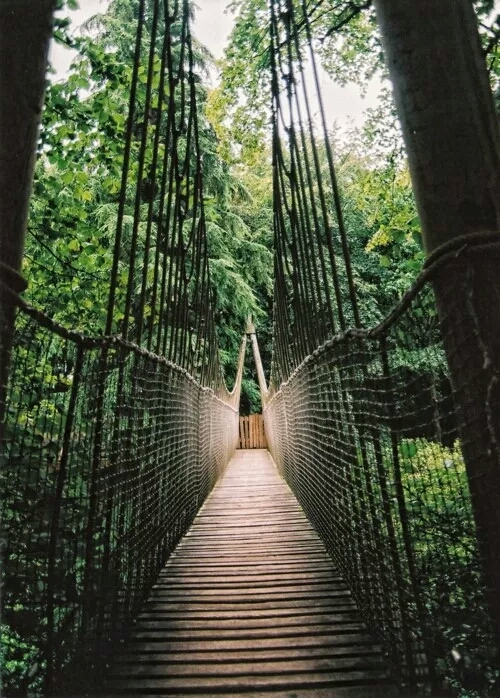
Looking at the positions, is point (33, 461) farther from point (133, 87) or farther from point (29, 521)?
point (133, 87)

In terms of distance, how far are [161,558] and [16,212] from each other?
1.43m

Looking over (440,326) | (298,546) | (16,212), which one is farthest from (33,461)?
(298,546)

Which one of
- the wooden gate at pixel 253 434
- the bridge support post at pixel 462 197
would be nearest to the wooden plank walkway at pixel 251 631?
the bridge support post at pixel 462 197

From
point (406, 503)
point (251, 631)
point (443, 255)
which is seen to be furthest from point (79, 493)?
point (443, 255)

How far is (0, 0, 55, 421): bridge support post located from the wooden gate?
34.8 feet

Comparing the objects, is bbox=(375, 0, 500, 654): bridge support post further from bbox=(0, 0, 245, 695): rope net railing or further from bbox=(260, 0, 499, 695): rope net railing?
bbox=(0, 0, 245, 695): rope net railing

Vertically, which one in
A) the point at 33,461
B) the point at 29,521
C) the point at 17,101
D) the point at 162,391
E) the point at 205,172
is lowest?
the point at 29,521

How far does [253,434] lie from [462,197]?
35.4 feet

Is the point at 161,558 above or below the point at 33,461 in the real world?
below

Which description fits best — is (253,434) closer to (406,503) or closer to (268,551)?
(268,551)

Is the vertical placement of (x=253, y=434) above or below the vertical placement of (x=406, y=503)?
above

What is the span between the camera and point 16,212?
714 mm

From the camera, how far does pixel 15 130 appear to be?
72 centimetres

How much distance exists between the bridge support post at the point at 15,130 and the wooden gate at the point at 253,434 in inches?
417
